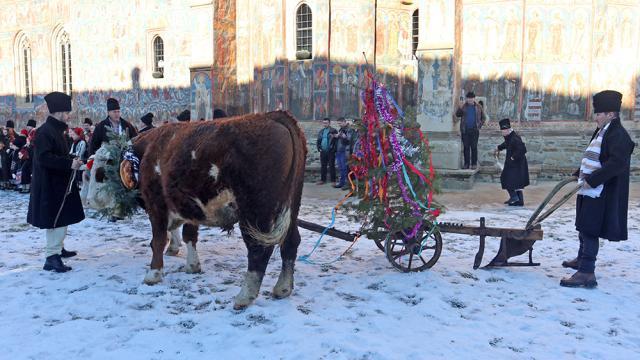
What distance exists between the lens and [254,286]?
4.46m

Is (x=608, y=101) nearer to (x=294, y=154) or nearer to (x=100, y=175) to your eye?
(x=294, y=154)

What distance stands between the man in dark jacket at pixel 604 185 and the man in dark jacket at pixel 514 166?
5032 mm

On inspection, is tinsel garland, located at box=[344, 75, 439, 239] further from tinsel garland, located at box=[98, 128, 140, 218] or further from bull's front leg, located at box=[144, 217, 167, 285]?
tinsel garland, located at box=[98, 128, 140, 218]

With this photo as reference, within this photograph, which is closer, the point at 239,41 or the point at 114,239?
the point at 114,239

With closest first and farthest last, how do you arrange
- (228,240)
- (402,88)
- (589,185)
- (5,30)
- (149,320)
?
(149,320) → (589,185) → (228,240) → (402,88) → (5,30)

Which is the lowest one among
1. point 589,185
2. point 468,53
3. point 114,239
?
point 114,239

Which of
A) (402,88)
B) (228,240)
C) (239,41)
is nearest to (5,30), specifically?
(239,41)

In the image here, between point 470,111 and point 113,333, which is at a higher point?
point 470,111

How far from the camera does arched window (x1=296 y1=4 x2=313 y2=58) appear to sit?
1684 cm

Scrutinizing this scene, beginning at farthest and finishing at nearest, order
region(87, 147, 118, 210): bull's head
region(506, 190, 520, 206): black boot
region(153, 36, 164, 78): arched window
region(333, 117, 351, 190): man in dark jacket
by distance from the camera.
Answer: region(153, 36, 164, 78): arched window, region(333, 117, 351, 190): man in dark jacket, region(506, 190, 520, 206): black boot, region(87, 147, 118, 210): bull's head

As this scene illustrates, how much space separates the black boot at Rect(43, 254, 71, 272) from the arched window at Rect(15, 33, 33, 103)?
25859 mm

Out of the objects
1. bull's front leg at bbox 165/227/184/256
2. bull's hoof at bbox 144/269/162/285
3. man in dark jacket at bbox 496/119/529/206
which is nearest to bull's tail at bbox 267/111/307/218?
bull's hoof at bbox 144/269/162/285

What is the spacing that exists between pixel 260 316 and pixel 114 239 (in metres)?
3.87

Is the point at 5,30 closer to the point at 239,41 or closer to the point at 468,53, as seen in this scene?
the point at 239,41
